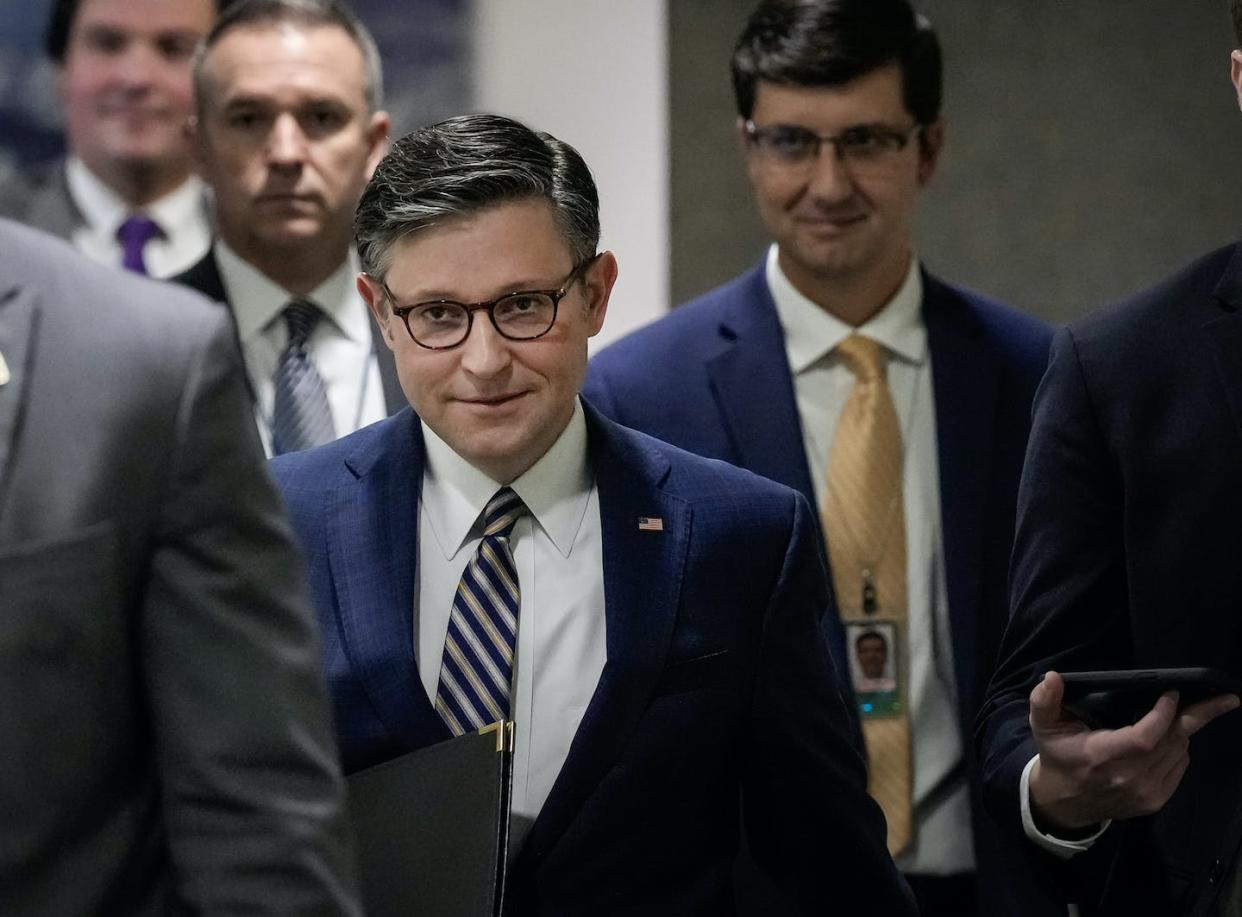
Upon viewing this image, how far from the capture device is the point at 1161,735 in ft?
7.13

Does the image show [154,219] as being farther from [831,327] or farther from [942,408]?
[942,408]

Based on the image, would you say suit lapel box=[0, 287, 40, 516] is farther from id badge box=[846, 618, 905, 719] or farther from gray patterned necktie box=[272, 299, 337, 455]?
id badge box=[846, 618, 905, 719]

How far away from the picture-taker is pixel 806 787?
2361mm

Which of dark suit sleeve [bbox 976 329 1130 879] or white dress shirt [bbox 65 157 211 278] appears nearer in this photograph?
dark suit sleeve [bbox 976 329 1130 879]

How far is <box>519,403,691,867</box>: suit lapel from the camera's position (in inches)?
89.3

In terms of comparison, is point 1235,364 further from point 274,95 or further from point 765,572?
point 274,95

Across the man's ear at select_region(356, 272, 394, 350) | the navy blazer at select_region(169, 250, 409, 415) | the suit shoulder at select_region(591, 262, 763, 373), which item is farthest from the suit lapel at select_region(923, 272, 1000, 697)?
the man's ear at select_region(356, 272, 394, 350)

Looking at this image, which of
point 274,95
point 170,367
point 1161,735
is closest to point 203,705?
point 170,367

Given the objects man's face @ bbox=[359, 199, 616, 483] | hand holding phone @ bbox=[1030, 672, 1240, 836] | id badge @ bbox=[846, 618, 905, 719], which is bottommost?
id badge @ bbox=[846, 618, 905, 719]

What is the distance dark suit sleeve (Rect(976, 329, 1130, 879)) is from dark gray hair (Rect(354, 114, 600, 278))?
59 centimetres

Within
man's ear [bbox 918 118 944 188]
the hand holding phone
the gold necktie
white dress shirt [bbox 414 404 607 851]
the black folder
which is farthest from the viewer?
man's ear [bbox 918 118 944 188]

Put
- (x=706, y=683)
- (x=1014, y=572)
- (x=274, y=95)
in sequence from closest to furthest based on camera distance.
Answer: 1. (x=706, y=683)
2. (x=1014, y=572)
3. (x=274, y=95)

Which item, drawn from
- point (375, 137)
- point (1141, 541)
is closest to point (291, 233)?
point (375, 137)

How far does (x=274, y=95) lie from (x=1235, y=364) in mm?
1785
